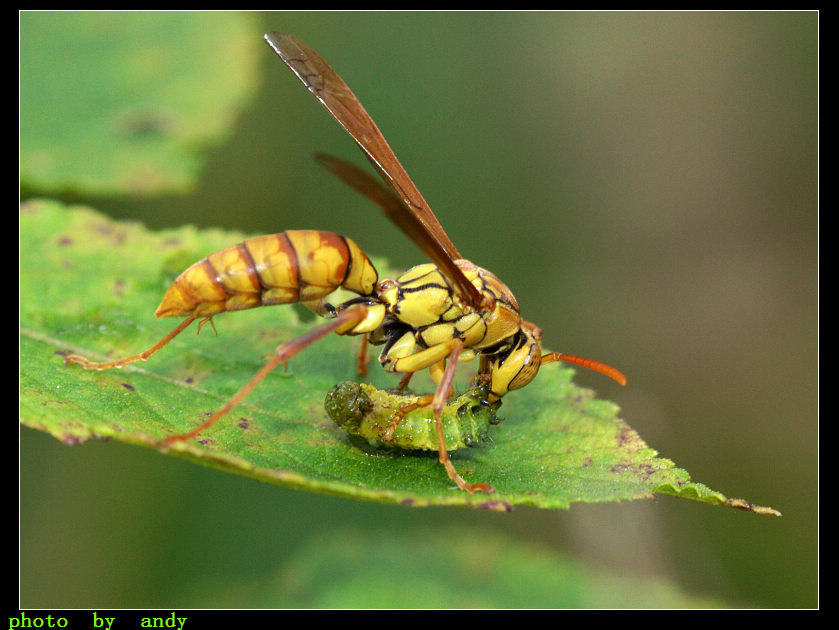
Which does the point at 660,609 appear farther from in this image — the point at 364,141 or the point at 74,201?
the point at 74,201

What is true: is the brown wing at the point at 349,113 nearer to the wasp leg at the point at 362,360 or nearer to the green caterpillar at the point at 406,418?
the green caterpillar at the point at 406,418

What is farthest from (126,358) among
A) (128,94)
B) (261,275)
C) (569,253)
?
(569,253)

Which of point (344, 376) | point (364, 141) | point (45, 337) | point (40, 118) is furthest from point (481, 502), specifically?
point (40, 118)

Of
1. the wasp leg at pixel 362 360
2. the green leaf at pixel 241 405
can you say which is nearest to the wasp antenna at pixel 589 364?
the green leaf at pixel 241 405

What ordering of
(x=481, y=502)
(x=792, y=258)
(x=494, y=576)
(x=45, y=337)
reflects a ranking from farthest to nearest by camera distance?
1. (x=792, y=258)
2. (x=494, y=576)
3. (x=45, y=337)
4. (x=481, y=502)

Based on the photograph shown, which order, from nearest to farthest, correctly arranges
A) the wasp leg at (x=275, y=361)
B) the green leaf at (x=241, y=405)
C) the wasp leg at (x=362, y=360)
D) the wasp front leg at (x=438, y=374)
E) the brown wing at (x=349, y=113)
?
the green leaf at (x=241, y=405)
the wasp leg at (x=275, y=361)
the wasp front leg at (x=438, y=374)
the brown wing at (x=349, y=113)
the wasp leg at (x=362, y=360)
